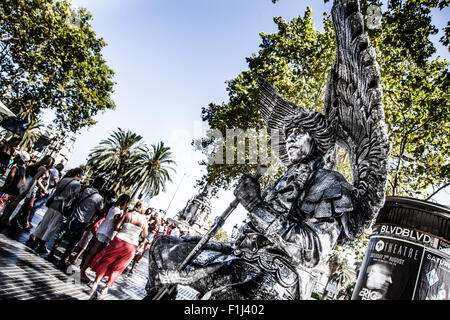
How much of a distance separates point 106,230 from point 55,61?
1641 centimetres

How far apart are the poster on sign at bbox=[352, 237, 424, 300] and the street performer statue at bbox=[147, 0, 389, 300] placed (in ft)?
11.6

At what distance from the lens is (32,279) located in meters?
4.61

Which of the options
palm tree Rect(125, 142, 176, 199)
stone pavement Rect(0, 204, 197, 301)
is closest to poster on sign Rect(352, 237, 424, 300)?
stone pavement Rect(0, 204, 197, 301)

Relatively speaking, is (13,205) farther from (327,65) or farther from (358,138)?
(327,65)

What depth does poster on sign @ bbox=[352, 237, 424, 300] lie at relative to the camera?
4387 mm

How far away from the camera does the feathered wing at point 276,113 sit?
251 cm

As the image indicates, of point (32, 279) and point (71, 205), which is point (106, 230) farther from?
point (32, 279)

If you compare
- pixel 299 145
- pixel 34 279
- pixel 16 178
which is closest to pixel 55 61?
pixel 16 178

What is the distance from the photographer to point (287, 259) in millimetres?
1633

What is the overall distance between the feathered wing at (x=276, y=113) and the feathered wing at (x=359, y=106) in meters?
0.44

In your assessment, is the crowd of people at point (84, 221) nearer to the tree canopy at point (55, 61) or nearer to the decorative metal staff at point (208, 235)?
the decorative metal staff at point (208, 235)

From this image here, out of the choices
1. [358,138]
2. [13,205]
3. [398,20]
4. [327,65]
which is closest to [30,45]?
[13,205]

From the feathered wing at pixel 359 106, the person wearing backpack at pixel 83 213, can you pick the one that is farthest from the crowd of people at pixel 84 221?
the feathered wing at pixel 359 106

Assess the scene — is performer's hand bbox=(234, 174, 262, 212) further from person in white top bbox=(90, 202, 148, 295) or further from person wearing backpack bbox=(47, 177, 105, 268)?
person wearing backpack bbox=(47, 177, 105, 268)
